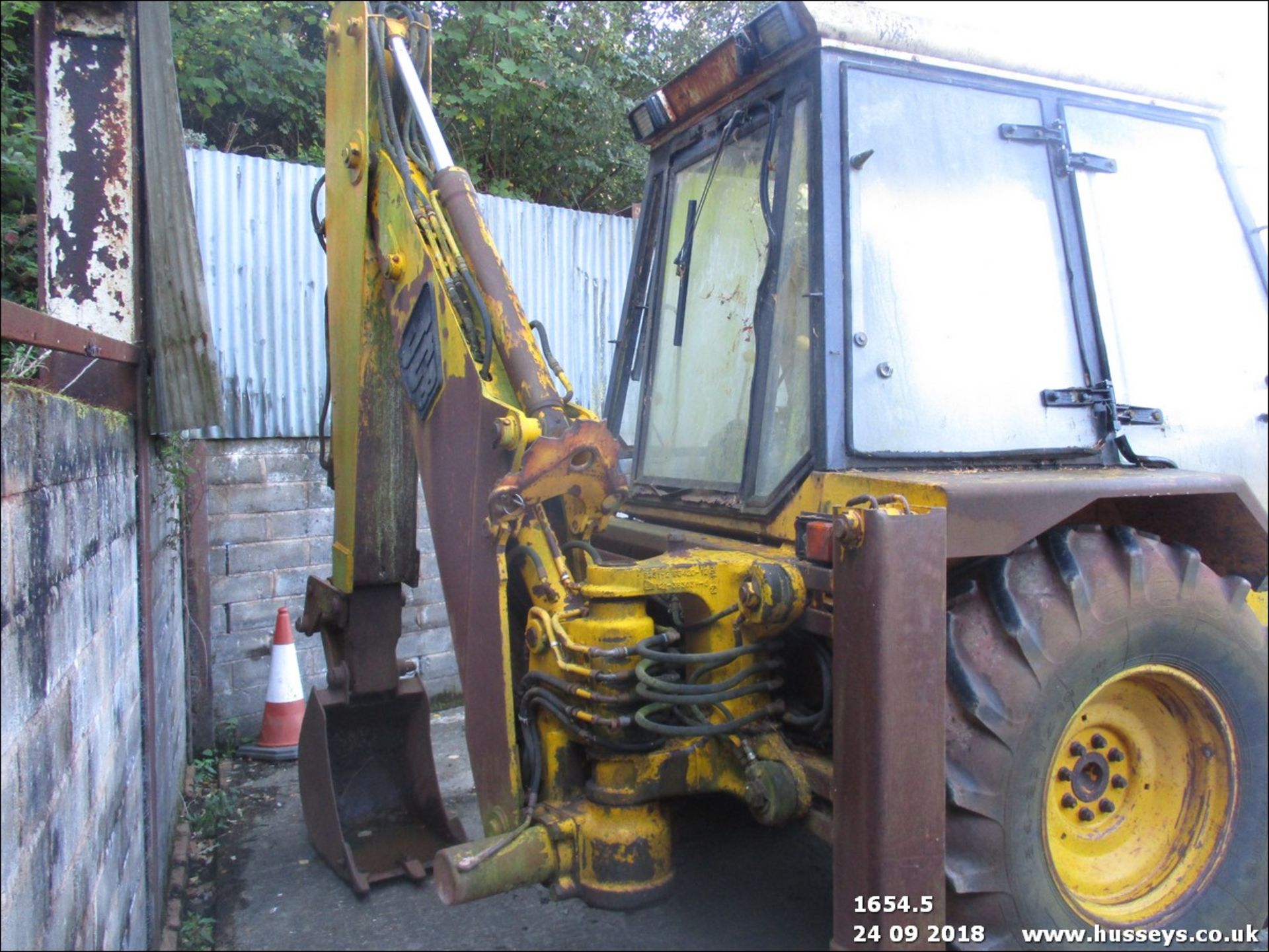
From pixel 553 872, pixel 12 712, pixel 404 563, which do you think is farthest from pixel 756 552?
pixel 12 712

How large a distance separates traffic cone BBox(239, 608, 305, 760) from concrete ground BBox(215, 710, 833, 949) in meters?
1.08

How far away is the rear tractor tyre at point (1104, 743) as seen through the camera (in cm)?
219

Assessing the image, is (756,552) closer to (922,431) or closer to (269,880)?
(922,431)

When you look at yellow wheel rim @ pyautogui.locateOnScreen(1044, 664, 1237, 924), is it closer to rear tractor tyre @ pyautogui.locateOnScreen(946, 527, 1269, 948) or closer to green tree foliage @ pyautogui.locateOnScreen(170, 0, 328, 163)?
rear tractor tyre @ pyautogui.locateOnScreen(946, 527, 1269, 948)

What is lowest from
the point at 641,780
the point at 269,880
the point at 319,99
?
the point at 269,880

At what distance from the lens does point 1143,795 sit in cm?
267

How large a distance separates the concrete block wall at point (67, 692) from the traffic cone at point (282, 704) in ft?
6.33

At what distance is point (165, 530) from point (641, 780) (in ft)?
8.43

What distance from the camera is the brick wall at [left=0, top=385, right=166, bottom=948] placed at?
1.53 m

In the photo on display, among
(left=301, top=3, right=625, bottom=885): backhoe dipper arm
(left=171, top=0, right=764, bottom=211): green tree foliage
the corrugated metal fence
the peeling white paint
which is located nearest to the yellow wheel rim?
(left=301, top=3, right=625, bottom=885): backhoe dipper arm

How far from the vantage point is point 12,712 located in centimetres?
151

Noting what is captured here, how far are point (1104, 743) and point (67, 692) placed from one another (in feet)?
7.99

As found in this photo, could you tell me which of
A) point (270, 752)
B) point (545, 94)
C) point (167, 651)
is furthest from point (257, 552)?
point (545, 94)

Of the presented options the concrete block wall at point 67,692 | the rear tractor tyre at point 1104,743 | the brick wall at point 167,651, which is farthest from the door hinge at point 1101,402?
the brick wall at point 167,651
